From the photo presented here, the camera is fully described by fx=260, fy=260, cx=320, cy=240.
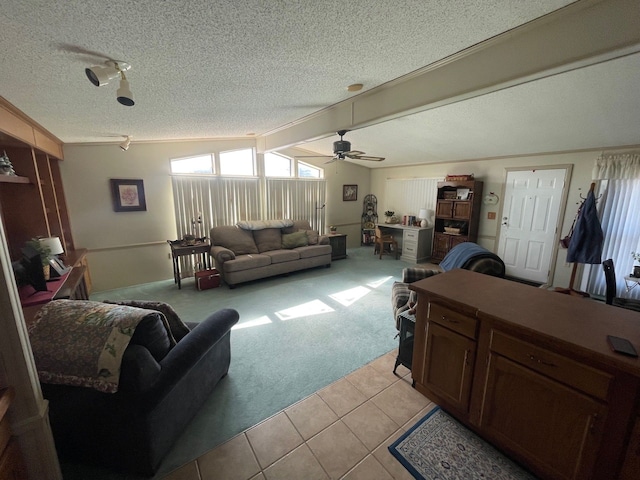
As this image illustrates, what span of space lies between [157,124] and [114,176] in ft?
5.33

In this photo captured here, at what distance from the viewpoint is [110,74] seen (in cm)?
146

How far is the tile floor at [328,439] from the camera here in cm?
146

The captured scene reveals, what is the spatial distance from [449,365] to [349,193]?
5612mm

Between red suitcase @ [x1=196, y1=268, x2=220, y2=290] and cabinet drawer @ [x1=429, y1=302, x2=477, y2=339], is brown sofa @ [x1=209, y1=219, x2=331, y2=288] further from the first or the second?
cabinet drawer @ [x1=429, y1=302, x2=477, y2=339]

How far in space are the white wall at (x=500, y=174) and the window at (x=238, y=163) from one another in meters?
3.50

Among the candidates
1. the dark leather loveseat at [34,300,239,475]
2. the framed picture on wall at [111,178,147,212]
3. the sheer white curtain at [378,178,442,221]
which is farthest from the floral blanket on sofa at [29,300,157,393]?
the sheer white curtain at [378,178,442,221]

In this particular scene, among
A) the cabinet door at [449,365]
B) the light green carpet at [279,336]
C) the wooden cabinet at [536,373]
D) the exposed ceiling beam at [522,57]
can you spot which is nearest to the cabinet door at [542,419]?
the wooden cabinet at [536,373]

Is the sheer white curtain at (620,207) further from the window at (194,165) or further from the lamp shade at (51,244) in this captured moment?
the lamp shade at (51,244)

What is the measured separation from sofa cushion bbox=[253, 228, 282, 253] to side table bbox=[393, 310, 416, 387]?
334cm

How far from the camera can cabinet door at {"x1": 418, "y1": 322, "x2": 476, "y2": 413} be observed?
5.27 feet

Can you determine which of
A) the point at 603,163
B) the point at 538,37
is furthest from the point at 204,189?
the point at 603,163

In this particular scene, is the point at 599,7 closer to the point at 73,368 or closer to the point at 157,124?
the point at 73,368

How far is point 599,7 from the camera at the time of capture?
4.23 ft

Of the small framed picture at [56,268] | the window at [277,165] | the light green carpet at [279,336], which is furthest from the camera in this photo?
the window at [277,165]
